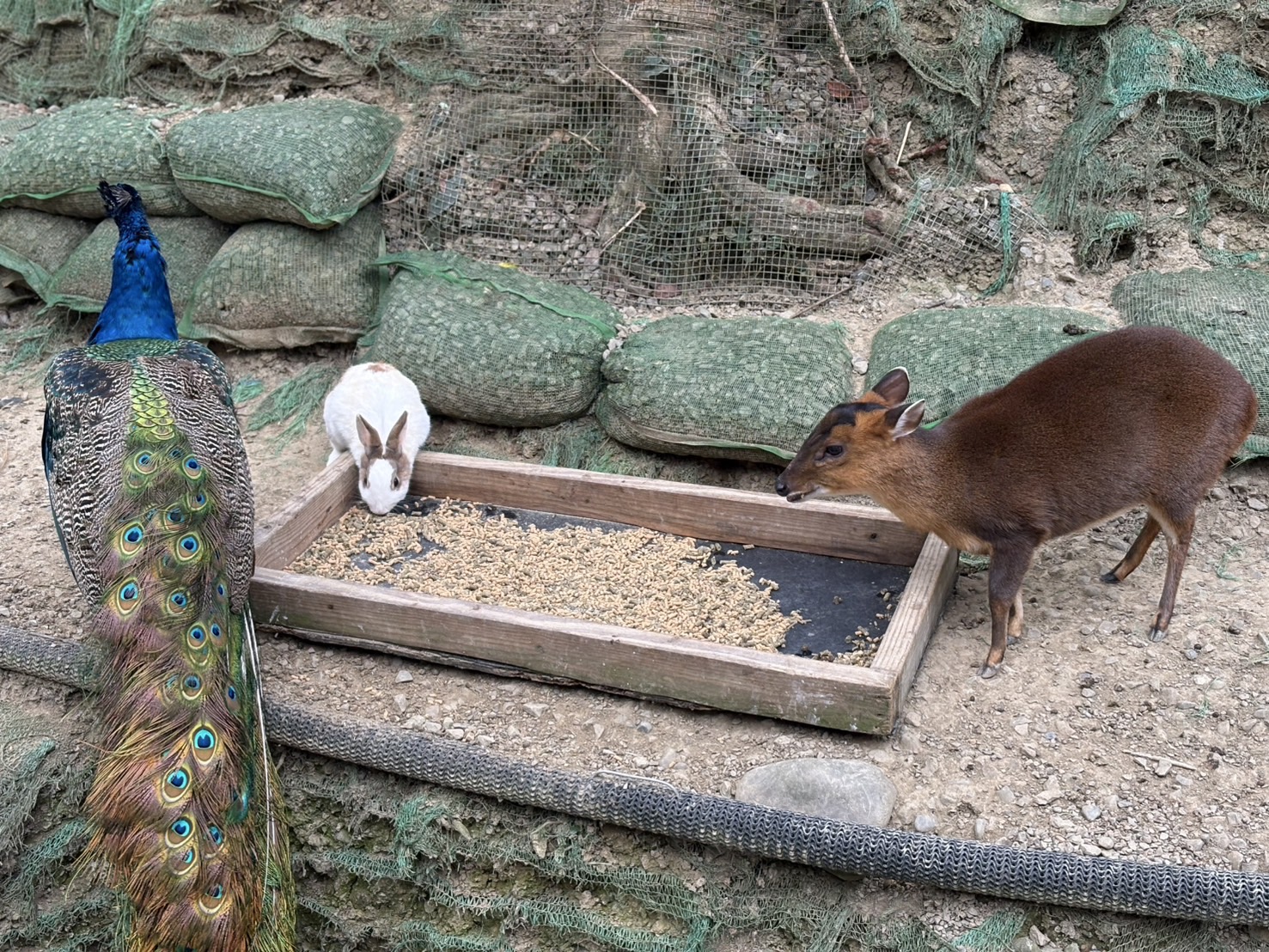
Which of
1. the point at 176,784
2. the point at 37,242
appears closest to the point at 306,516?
the point at 176,784

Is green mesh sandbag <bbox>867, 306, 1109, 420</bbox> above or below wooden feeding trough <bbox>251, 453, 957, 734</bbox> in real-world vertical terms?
above

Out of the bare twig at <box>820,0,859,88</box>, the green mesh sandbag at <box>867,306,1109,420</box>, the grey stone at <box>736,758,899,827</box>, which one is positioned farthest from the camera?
the bare twig at <box>820,0,859,88</box>

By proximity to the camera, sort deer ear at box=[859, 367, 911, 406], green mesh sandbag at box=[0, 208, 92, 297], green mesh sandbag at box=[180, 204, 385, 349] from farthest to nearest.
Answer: green mesh sandbag at box=[0, 208, 92, 297]
green mesh sandbag at box=[180, 204, 385, 349]
deer ear at box=[859, 367, 911, 406]

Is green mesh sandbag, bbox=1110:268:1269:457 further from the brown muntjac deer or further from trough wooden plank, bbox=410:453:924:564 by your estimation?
trough wooden plank, bbox=410:453:924:564

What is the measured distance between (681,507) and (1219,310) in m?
2.27

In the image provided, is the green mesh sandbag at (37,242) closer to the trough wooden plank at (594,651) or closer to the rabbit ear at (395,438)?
the rabbit ear at (395,438)

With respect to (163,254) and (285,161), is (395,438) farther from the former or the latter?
(163,254)

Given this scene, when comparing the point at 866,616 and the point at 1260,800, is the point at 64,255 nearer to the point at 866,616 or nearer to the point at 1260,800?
the point at 866,616

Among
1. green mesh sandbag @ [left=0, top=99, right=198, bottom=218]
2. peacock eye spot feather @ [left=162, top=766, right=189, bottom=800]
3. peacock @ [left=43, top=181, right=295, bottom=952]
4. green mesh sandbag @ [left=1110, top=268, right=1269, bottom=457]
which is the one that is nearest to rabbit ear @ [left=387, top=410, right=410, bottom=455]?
peacock @ [left=43, top=181, right=295, bottom=952]

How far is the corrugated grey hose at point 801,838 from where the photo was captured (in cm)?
288

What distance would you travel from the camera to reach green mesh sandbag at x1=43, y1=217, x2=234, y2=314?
6027mm

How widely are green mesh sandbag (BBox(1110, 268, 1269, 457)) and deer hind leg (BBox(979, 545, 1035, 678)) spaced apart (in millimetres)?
1387

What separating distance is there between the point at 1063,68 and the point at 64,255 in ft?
17.2

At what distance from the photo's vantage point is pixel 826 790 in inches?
129
